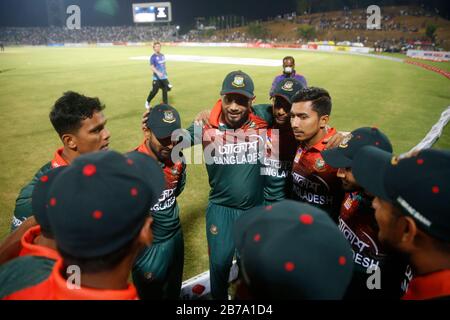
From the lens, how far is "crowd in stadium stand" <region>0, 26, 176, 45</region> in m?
74.6

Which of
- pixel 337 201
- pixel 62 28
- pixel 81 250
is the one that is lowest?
pixel 337 201

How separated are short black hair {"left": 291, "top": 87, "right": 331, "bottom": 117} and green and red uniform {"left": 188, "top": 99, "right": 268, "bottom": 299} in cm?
67

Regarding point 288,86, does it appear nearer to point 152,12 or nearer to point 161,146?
point 161,146

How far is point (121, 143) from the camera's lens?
8.46 meters

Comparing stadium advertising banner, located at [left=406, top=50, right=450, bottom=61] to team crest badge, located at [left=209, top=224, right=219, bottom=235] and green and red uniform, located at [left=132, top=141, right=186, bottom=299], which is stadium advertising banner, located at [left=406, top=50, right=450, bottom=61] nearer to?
team crest badge, located at [left=209, top=224, right=219, bottom=235]

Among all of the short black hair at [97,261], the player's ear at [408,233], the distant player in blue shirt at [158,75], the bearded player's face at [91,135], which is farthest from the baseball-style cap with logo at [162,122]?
the distant player in blue shirt at [158,75]

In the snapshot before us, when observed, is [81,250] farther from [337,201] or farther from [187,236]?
[187,236]

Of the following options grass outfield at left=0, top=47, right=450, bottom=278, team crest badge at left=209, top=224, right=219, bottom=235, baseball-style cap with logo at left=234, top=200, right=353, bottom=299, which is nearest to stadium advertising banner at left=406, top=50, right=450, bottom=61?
grass outfield at left=0, top=47, right=450, bottom=278

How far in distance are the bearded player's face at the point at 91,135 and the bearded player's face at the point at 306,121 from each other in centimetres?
212

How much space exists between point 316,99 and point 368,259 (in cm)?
173

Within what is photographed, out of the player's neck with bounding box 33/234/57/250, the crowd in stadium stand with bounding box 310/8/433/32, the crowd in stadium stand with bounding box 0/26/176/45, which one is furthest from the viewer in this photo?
the crowd in stadium stand with bounding box 0/26/176/45

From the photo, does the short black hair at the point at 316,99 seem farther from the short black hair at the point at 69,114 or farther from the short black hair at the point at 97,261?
the short black hair at the point at 97,261

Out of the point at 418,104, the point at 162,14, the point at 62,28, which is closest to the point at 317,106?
the point at 418,104
